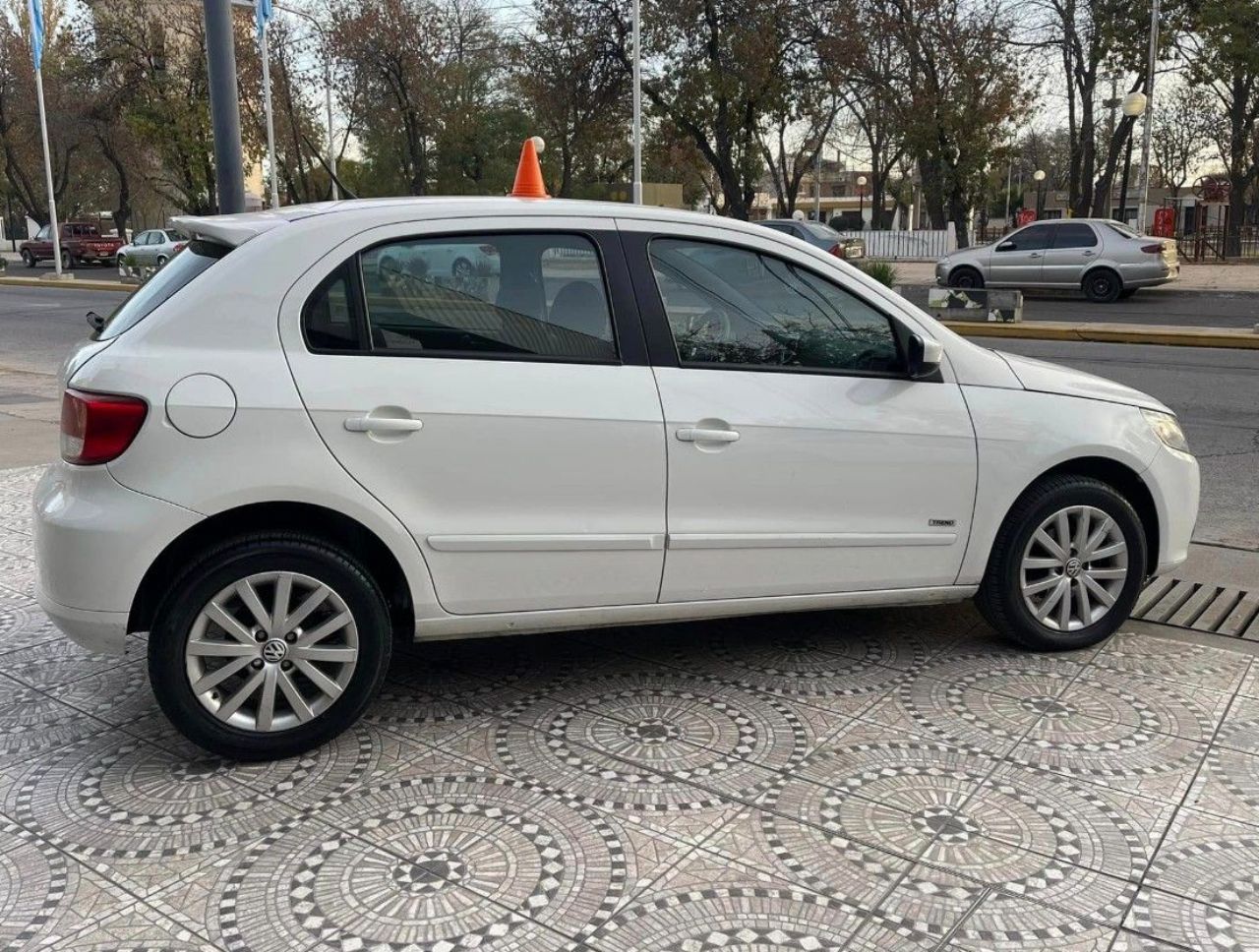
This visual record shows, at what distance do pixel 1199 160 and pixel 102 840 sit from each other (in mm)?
74303

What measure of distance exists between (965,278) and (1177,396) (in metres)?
12.9

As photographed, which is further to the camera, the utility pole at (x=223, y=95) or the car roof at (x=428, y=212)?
the utility pole at (x=223, y=95)

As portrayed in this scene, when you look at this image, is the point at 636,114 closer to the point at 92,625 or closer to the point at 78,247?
the point at 92,625

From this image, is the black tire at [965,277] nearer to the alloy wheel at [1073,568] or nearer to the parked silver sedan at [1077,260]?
the parked silver sedan at [1077,260]

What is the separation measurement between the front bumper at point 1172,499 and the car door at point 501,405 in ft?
6.86

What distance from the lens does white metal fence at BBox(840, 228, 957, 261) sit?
3941cm

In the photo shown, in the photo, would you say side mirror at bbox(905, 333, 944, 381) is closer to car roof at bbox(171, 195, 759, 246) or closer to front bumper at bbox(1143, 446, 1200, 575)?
car roof at bbox(171, 195, 759, 246)

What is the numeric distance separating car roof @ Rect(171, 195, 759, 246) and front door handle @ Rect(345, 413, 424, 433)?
2.20 feet

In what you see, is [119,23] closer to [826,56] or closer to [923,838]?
[826,56]

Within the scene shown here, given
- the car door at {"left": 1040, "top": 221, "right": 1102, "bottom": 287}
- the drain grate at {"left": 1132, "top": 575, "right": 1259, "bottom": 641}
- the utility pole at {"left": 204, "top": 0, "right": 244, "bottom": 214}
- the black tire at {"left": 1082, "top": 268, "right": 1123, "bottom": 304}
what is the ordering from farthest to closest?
1. the car door at {"left": 1040, "top": 221, "right": 1102, "bottom": 287}
2. the black tire at {"left": 1082, "top": 268, "right": 1123, "bottom": 304}
3. the utility pole at {"left": 204, "top": 0, "right": 244, "bottom": 214}
4. the drain grate at {"left": 1132, "top": 575, "right": 1259, "bottom": 641}

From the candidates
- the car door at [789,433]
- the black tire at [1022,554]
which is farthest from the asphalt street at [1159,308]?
the car door at [789,433]

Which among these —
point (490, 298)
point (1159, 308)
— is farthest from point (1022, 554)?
point (1159, 308)

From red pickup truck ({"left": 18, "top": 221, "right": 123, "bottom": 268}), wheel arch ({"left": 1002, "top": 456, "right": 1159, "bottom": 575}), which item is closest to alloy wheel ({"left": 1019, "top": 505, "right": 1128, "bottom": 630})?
wheel arch ({"left": 1002, "top": 456, "right": 1159, "bottom": 575})

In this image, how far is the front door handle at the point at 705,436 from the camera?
3734mm
